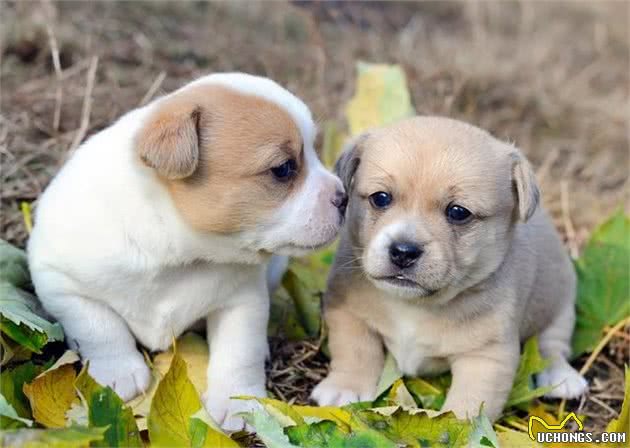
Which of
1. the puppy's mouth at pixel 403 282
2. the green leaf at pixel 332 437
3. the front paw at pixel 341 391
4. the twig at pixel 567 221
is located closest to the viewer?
the green leaf at pixel 332 437

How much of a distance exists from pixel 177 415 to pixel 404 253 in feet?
3.77

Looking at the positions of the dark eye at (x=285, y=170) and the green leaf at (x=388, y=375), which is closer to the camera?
the dark eye at (x=285, y=170)

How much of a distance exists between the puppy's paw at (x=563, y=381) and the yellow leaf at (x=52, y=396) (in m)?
A: 2.37

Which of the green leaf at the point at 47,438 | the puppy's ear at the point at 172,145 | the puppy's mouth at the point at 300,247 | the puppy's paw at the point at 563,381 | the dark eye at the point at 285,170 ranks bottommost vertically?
the puppy's paw at the point at 563,381

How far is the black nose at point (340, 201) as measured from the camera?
3935 millimetres

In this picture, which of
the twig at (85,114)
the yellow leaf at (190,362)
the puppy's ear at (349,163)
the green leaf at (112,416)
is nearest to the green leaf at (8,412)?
the green leaf at (112,416)

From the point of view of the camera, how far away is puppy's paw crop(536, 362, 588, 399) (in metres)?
4.68

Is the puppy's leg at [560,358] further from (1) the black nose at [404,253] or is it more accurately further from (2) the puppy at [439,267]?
(1) the black nose at [404,253]

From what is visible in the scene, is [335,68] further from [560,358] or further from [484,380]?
[484,380]

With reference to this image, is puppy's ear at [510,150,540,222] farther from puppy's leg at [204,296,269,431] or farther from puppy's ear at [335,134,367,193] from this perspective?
puppy's leg at [204,296,269,431]

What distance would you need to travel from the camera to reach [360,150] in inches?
171

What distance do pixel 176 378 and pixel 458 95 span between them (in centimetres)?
507

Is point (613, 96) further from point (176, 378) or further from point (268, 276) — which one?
point (176, 378)

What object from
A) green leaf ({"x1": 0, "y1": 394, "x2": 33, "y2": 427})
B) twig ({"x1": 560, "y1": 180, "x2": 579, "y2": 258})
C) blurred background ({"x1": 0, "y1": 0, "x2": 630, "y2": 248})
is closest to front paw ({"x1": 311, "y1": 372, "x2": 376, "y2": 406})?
green leaf ({"x1": 0, "y1": 394, "x2": 33, "y2": 427})
